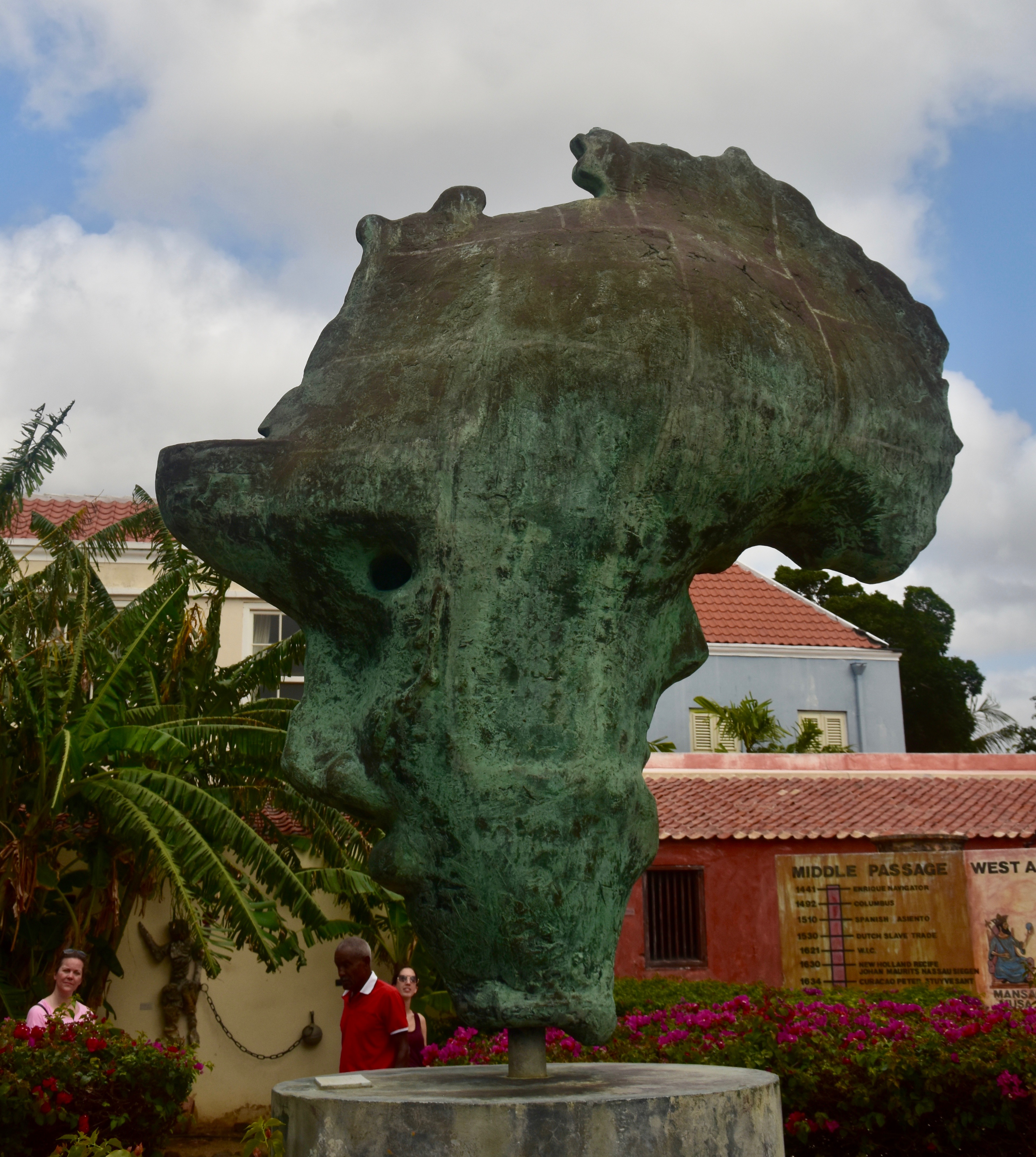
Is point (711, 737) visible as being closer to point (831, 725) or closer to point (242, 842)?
point (831, 725)

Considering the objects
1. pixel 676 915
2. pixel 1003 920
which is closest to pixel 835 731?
pixel 676 915

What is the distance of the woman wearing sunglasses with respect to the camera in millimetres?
5848

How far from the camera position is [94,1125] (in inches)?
248

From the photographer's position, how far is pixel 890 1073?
5801 millimetres

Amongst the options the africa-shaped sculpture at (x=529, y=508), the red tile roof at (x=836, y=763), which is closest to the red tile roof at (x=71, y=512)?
the red tile roof at (x=836, y=763)

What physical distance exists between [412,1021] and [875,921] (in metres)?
7.75

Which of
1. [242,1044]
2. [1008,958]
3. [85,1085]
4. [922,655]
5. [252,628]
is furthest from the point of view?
[922,655]

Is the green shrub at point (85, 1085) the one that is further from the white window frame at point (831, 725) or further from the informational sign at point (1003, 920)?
the white window frame at point (831, 725)

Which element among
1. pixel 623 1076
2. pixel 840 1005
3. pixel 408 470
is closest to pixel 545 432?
pixel 408 470

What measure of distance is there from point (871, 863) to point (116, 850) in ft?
24.2

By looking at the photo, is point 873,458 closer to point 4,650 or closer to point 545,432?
point 545,432

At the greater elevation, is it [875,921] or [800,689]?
[800,689]

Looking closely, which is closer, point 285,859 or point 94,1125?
point 94,1125

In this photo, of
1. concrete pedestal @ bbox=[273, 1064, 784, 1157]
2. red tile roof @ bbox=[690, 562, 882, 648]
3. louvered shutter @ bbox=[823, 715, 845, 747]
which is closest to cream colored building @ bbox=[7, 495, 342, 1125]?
red tile roof @ bbox=[690, 562, 882, 648]
